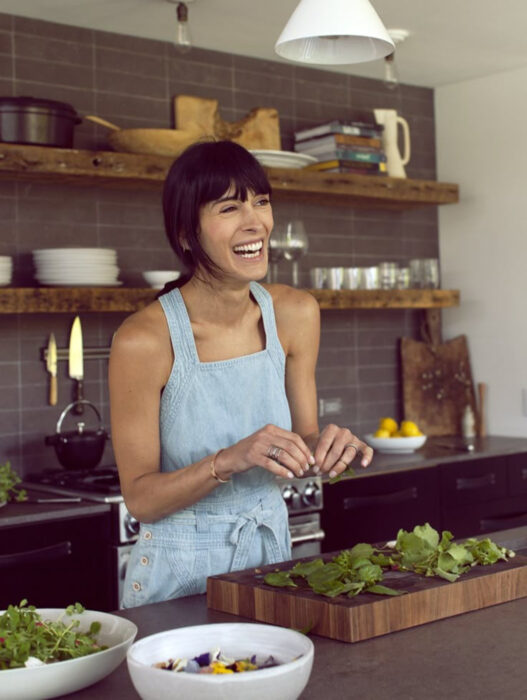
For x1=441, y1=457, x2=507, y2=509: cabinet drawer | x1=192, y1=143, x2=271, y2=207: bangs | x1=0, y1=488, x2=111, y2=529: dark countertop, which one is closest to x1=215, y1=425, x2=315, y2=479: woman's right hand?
x1=192, y1=143, x2=271, y2=207: bangs

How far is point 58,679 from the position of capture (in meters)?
1.34

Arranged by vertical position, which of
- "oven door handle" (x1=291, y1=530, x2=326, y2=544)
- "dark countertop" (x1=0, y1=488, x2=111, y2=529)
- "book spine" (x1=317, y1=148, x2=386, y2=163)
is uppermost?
"book spine" (x1=317, y1=148, x2=386, y2=163)

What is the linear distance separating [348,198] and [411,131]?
732mm

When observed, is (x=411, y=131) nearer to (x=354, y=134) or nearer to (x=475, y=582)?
(x=354, y=134)

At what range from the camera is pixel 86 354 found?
3.96 meters

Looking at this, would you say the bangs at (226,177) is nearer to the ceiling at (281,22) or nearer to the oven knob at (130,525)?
the oven knob at (130,525)

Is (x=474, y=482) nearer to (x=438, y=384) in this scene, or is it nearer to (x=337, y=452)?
(x=438, y=384)

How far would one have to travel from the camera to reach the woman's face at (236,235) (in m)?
2.07

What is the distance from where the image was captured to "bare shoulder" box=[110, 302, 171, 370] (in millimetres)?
2062

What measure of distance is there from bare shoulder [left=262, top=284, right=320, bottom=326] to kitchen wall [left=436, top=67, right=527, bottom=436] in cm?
259

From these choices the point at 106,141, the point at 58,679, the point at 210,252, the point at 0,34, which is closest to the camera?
the point at 58,679

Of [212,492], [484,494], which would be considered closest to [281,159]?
[484,494]

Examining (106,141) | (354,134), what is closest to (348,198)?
(354,134)

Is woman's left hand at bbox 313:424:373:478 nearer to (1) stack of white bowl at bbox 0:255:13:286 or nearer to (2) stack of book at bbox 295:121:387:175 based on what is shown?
(1) stack of white bowl at bbox 0:255:13:286
